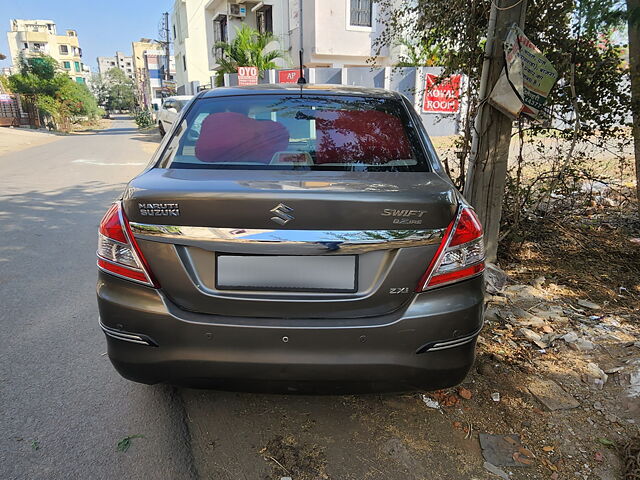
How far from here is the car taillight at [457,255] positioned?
1985 mm

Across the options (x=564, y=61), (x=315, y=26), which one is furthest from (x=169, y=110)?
(x=564, y=61)

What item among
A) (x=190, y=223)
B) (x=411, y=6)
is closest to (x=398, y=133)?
(x=190, y=223)

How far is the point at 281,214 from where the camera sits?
6.22 ft

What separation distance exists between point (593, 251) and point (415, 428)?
11.2 ft

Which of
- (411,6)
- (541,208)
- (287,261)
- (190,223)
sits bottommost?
(541,208)

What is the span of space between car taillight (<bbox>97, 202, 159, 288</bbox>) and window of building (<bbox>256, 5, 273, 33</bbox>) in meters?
27.2

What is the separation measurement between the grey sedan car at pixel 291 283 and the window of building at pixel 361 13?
2204 cm

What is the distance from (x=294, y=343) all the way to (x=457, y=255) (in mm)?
800

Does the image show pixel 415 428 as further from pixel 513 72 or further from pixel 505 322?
pixel 513 72

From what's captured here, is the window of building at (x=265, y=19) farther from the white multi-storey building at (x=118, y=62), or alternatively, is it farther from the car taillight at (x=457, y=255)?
the white multi-storey building at (x=118, y=62)

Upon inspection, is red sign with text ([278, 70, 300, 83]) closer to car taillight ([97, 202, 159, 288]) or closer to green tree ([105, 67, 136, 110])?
car taillight ([97, 202, 159, 288])

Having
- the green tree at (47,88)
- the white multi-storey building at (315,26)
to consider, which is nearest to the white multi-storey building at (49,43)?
the green tree at (47,88)

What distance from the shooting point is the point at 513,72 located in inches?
144

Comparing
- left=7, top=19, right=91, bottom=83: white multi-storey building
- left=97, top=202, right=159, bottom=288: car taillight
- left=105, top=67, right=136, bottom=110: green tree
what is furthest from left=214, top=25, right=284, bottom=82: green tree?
left=105, top=67, right=136, bottom=110: green tree
